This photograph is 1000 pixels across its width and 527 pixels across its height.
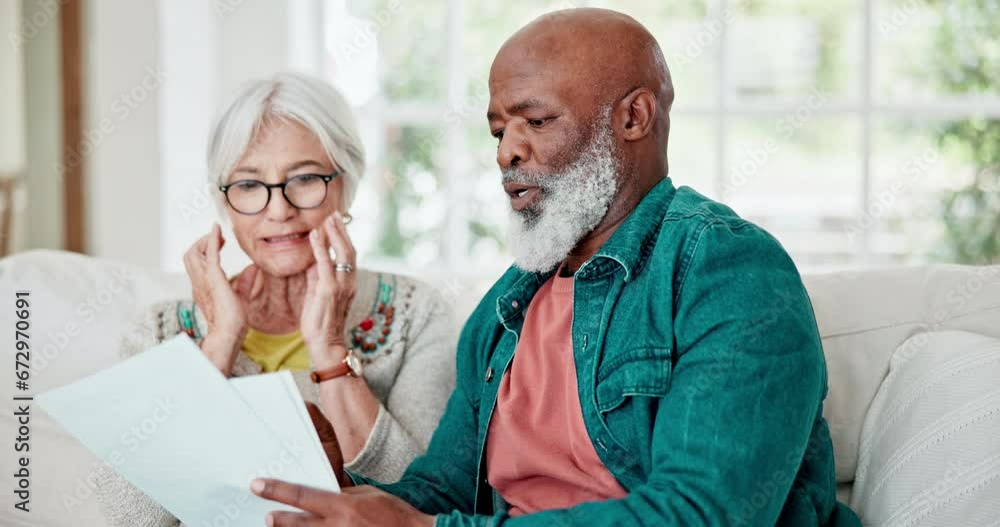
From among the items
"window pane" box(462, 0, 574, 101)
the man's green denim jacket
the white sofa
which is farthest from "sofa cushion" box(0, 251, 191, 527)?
"window pane" box(462, 0, 574, 101)

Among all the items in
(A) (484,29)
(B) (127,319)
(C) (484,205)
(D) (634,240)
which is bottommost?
(B) (127,319)

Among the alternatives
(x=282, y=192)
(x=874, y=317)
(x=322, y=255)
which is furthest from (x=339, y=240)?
(x=874, y=317)

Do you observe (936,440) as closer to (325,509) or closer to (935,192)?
(325,509)

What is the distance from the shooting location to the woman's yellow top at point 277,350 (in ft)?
6.64

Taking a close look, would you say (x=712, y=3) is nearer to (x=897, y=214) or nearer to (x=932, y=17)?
(x=932, y=17)

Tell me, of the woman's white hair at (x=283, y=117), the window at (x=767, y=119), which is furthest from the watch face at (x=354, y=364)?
the window at (x=767, y=119)

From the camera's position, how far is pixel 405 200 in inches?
147

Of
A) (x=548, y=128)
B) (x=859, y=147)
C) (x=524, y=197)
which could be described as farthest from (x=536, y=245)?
(x=859, y=147)

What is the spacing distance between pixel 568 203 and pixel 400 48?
2.32 meters

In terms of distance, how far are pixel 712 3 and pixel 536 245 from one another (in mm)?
2274

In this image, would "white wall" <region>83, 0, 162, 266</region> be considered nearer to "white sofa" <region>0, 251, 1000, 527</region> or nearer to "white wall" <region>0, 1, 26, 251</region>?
"white wall" <region>0, 1, 26, 251</region>

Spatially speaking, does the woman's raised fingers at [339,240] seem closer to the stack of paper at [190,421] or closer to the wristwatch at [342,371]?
the wristwatch at [342,371]

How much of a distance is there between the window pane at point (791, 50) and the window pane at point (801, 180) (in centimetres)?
12

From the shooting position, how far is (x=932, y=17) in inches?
139
